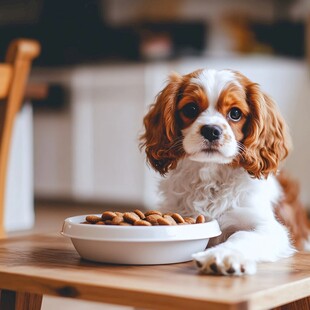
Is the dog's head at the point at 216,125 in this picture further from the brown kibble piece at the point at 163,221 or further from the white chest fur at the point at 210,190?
the brown kibble piece at the point at 163,221

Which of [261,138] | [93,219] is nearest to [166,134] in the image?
[261,138]

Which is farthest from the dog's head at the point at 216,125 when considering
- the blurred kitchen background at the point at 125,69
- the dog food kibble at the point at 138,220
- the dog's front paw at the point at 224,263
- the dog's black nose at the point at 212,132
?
the blurred kitchen background at the point at 125,69

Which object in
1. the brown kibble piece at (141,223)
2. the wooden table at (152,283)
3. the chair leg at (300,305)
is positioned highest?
the brown kibble piece at (141,223)

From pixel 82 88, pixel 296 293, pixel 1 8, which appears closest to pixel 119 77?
pixel 82 88

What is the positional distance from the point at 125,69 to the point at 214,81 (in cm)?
321

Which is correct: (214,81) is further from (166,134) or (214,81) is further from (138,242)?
(138,242)

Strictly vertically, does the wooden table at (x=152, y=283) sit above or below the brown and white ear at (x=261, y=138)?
below

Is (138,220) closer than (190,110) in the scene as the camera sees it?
Yes

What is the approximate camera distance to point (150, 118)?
62.2 inches

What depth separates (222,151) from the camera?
4.57ft

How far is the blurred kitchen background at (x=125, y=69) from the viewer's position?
4453 mm

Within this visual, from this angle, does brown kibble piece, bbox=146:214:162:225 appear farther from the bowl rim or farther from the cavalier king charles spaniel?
the cavalier king charles spaniel

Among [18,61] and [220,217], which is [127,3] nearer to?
A: [18,61]

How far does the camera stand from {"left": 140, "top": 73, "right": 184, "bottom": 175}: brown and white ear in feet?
4.90
